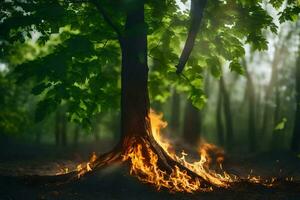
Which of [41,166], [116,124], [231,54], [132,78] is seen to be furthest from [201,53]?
[116,124]

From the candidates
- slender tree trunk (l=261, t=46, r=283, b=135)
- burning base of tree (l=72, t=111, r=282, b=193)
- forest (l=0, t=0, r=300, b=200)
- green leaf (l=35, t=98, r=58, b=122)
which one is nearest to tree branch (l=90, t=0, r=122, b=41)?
forest (l=0, t=0, r=300, b=200)

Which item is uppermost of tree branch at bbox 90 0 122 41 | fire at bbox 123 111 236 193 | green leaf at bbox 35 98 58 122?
tree branch at bbox 90 0 122 41

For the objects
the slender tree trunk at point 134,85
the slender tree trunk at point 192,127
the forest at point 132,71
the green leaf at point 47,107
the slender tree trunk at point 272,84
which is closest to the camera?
the forest at point 132,71

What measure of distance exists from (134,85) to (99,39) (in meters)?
1.83

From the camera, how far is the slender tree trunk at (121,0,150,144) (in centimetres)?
1427

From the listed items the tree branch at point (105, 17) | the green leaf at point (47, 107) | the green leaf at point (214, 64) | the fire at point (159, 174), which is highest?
the tree branch at point (105, 17)

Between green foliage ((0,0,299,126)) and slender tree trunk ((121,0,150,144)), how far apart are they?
0.43 meters

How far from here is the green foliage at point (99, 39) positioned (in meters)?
12.9

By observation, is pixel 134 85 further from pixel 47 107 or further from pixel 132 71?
pixel 47 107

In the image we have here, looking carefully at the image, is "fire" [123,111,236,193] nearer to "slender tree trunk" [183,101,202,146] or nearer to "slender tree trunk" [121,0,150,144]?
"slender tree trunk" [121,0,150,144]

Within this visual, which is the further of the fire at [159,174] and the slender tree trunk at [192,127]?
the slender tree trunk at [192,127]

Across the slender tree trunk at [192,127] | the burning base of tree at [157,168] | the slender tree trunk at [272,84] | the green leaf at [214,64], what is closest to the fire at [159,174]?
the burning base of tree at [157,168]

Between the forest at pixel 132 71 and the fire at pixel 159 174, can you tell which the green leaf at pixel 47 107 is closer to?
the forest at pixel 132 71

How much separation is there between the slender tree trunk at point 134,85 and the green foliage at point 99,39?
43 centimetres
